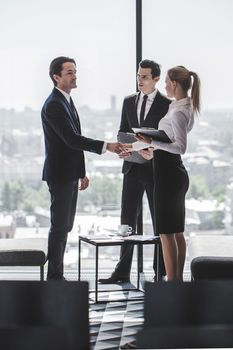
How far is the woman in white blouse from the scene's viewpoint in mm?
→ 5895

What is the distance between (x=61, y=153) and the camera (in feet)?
21.5

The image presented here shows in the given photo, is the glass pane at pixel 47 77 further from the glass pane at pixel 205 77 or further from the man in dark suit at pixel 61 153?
the man in dark suit at pixel 61 153

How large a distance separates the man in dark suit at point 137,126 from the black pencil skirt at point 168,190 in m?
0.67

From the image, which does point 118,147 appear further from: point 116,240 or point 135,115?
point 116,240

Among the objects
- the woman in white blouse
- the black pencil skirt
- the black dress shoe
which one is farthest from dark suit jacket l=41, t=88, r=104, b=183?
the black dress shoe

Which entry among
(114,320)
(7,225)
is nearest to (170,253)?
(114,320)

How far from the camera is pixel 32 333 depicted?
8.04 ft

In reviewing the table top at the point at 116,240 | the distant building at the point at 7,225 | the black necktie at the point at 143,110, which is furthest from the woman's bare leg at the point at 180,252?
the distant building at the point at 7,225

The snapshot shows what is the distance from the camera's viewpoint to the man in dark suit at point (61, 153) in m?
6.43

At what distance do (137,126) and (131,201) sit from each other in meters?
0.65

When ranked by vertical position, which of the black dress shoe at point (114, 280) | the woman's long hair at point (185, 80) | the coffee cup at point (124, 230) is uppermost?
the woman's long hair at point (185, 80)

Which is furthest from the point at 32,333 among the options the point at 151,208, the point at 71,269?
the point at 71,269

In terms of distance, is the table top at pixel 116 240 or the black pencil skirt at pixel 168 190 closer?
the table top at pixel 116 240

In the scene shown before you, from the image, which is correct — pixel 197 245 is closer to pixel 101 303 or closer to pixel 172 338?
pixel 101 303
